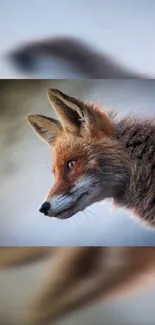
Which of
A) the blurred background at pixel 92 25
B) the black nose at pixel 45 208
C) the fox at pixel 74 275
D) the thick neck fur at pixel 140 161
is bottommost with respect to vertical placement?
the fox at pixel 74 275

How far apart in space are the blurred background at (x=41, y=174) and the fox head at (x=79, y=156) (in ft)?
0.09

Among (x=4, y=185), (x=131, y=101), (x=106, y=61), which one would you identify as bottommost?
(x=4, y=185)

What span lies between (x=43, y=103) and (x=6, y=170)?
11.5 inches

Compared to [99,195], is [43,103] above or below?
above

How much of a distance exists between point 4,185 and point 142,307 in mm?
700

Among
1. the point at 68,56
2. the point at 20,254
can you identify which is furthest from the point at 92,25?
the point at 20,254

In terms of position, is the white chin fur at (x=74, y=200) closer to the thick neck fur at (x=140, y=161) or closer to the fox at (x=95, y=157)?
the fox at (x=95, y=157)

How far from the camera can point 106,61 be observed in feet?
6.56

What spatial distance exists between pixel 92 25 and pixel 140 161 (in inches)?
22.2

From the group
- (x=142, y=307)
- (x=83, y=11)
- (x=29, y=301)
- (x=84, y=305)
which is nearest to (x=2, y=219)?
(x=29, y=301)

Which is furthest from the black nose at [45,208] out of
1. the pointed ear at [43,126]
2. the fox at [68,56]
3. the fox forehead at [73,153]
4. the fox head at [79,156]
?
the fox at [68,56]

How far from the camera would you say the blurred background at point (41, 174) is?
1.94 metres

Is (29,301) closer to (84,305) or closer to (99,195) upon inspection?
(84,305)

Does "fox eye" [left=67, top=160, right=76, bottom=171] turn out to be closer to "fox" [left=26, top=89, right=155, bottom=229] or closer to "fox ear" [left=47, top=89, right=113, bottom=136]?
"fox" [left=26, top=89, right=155, bottom=229]
